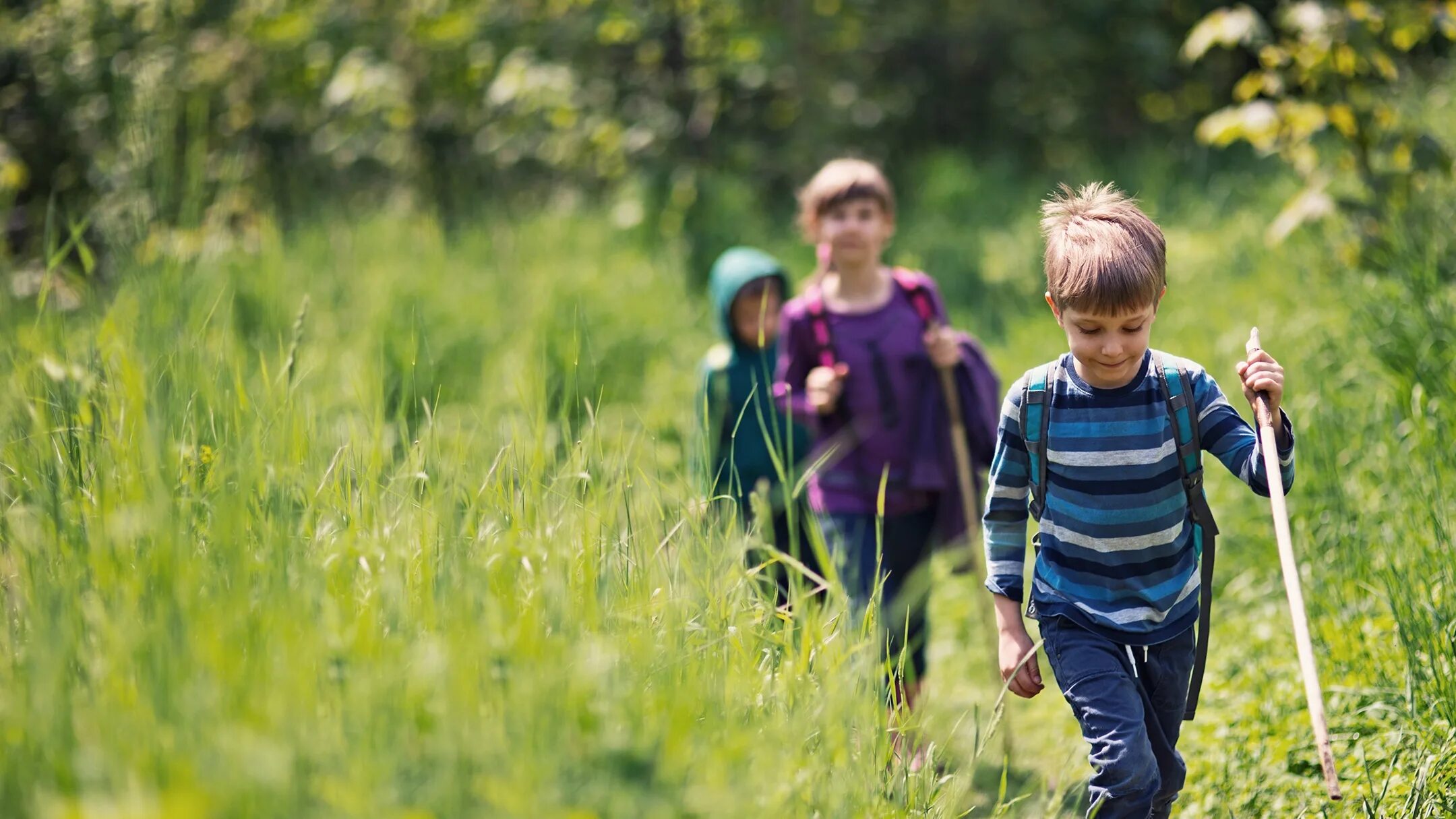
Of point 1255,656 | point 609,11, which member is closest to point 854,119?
point 609,11

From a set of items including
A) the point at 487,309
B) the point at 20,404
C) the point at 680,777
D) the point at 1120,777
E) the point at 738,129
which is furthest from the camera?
the point at 738,129

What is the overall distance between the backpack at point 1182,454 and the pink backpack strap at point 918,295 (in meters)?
1.41

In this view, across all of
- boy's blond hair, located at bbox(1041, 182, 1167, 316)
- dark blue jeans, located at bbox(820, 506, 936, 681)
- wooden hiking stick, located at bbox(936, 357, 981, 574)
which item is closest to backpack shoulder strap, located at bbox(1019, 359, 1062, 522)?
boy's blond hair, located at bbox(1041, 182, 1167, 316)

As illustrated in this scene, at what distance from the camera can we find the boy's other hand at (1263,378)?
7.64 ft

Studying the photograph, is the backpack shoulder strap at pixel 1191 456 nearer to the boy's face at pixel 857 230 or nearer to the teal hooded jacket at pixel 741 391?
the boy's face at pixel 857 230

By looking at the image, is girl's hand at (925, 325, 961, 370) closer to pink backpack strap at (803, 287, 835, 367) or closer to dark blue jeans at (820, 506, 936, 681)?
pink backpack strap at (803, 287, 835, 367)

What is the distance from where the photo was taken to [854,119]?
1220 centimetres

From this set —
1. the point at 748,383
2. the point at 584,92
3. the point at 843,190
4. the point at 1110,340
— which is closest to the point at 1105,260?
the point at 1110,340

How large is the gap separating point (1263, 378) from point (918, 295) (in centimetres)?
182

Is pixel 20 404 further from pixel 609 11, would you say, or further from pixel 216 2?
pixel 216 2

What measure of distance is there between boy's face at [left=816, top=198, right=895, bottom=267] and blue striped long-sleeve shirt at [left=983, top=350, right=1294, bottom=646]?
1.52 metres

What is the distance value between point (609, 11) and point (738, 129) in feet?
8.71

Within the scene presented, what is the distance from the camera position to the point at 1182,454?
8.39ft

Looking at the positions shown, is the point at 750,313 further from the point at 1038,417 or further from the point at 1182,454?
the point at 1182,454
